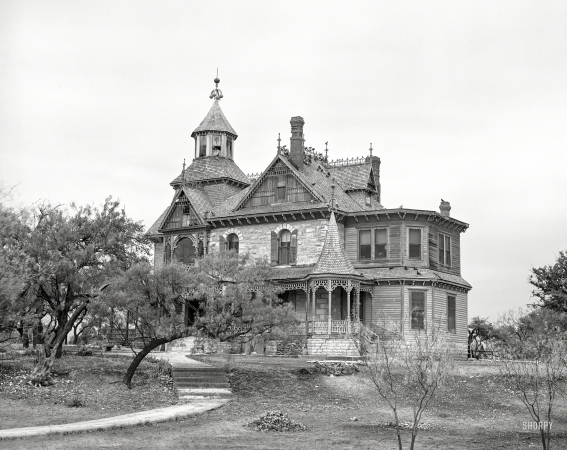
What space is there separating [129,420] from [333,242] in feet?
72.9

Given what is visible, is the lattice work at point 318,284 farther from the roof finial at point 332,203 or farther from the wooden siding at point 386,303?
the roof finial at point 332,203

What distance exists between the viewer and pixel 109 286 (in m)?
31.6

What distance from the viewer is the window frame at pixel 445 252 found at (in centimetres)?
4738

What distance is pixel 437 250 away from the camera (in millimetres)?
47031

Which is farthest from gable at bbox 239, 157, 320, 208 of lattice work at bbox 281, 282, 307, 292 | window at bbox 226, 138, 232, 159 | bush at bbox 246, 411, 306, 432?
bush at bbox 246, 411, 306, 432

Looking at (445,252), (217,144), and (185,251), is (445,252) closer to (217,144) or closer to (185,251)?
(185,251)

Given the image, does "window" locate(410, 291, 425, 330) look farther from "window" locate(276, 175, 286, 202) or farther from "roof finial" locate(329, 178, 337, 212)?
"window" locate(276, 175, 286, 202)

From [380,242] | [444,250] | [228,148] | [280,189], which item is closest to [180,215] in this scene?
[280,189]

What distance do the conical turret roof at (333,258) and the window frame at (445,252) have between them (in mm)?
6571

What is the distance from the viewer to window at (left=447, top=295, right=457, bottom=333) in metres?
46.3

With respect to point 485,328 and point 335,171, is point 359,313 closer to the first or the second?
point 335,171

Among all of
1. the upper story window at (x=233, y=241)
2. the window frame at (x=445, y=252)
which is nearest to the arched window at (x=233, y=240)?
the upper story window at (x=233, y=241)

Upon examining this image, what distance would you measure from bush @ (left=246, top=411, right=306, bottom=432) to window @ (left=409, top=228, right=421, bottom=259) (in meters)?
23.9

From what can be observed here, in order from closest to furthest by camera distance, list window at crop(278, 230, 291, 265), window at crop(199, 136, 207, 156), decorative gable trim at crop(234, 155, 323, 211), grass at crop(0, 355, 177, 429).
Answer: grass at crop(0, 355, 177, 429) → decorative gable trim at crop(234, 155, 323, 211) → window at crop(278, 230, 291, 265) → window at crop(199, 136, 207, 156)
